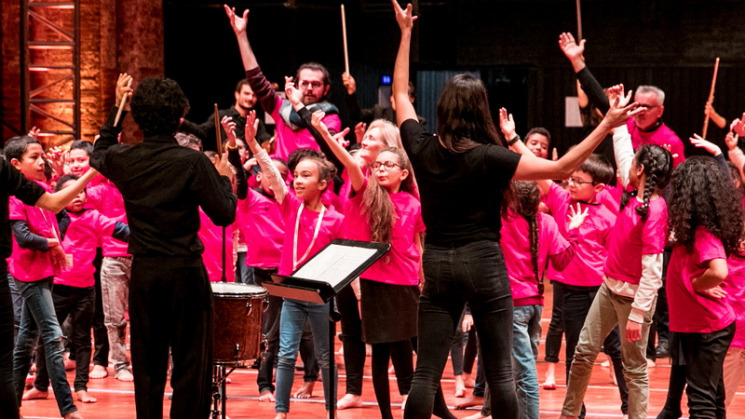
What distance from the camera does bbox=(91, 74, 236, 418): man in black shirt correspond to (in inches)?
156

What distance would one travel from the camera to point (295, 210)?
5.57 meters

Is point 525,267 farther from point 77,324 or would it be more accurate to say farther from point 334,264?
point 77,324

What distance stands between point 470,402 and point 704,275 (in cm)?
198

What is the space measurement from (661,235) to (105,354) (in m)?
3.92

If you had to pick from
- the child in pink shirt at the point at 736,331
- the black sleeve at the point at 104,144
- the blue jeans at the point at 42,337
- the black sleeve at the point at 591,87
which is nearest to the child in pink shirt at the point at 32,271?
the blue jeans at the point at 42,337

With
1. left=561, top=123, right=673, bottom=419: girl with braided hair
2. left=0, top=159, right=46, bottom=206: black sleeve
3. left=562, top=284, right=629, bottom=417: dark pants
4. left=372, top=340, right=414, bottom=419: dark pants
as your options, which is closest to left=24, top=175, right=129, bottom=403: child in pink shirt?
left=0, top=159, right=46, bottom=206: black sleeve

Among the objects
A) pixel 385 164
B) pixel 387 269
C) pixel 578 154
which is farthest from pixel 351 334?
pixel 578 154

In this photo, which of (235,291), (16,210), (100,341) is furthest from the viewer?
(100,341)

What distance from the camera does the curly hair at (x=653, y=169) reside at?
15.9ft

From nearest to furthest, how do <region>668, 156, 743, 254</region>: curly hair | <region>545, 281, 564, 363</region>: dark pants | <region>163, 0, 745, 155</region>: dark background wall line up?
<region>668, 156, 743, 254</region>: curly hair < <region>545, 281, 564, 363</region>: dark pants < <region>163, 0, 745, 155</region>: dark background wall

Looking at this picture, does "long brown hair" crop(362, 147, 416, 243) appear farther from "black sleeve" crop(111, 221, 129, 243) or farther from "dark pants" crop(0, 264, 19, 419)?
"dark pants" crop(0, 264, 19, 419)

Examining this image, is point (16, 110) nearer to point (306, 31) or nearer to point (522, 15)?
point (306, 31)

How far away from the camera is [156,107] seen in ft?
13.3

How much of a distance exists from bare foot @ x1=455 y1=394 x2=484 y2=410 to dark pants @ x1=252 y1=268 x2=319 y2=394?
0.89 meters
